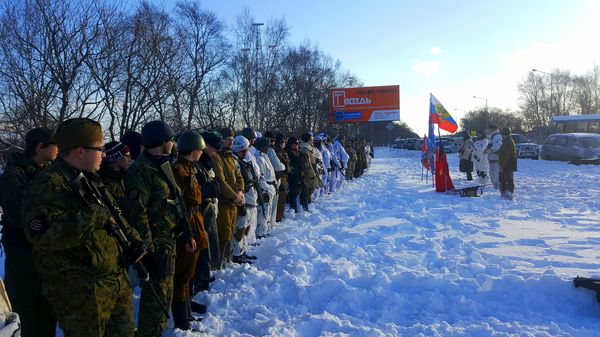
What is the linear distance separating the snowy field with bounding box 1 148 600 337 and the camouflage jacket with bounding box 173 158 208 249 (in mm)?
848

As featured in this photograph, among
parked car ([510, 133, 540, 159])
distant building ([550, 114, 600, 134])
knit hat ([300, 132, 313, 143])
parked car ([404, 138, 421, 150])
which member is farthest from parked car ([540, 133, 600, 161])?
parked car ([404, 138, 421, 150])

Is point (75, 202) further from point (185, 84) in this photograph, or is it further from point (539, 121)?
point (539, 121)

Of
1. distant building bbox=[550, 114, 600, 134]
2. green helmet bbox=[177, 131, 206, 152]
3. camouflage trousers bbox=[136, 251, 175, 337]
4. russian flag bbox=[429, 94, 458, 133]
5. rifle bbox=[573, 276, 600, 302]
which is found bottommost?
rifle bbox=[573, 276, 600, 302]

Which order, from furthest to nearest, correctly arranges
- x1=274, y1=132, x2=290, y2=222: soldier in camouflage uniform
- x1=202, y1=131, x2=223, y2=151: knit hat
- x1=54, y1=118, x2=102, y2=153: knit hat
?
1. x1=274, y1=132, x2=290, y2=222: soldier in camouflage uniform
2. x1=202, y1=131, x2=223, y2=151: knit hat
3. x1=54, y1=118, x2=102, y2=153: knit hat

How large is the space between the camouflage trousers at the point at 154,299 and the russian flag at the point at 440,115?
11514 millimetres

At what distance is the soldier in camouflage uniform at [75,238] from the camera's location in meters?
2.24

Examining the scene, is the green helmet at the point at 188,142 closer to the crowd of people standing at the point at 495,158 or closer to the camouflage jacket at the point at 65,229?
the camouflage jacket at the point at 65,229

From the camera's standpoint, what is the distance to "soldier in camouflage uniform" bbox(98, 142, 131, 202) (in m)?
3.07

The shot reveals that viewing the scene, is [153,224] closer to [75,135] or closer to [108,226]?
[108,226]

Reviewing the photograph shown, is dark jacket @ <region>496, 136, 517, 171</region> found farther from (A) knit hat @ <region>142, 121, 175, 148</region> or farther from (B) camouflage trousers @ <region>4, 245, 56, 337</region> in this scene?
(B) camouflage trousers @ <region>4, 245, 56, 337</region>

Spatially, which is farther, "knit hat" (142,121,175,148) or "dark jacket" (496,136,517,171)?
"dark jacket" (496,136,517,171)

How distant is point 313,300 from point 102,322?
239 centimetres

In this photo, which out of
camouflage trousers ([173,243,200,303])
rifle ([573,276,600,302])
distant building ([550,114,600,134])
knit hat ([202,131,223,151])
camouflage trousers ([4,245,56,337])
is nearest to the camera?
camouflage trousers ([4,245,56,337])

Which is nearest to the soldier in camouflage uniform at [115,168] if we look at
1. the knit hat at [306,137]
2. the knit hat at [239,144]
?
the knit hat at [239,144]
